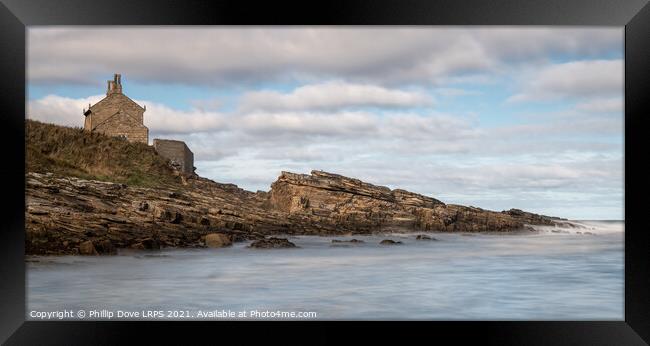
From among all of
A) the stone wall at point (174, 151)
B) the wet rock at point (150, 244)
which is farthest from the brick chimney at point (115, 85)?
the wet rock at point (150, 244)

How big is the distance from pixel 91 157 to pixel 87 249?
49.4 ft

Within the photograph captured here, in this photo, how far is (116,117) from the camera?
3803cm

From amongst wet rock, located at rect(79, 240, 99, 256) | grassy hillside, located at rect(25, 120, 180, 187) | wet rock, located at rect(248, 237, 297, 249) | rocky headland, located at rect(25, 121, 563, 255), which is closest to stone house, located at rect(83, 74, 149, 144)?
grassy hillside, located at rect(25, 120, 180, 187)

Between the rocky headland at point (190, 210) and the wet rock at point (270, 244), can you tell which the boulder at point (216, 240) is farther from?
the wet rock at point (270, 244)

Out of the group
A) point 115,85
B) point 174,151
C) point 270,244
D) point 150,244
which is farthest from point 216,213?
point 115,85

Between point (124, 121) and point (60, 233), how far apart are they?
19.1 m

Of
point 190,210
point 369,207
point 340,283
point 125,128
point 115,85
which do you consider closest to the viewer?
point 340,283

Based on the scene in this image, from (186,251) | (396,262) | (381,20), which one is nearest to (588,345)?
(381,20)

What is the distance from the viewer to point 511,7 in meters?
7.64

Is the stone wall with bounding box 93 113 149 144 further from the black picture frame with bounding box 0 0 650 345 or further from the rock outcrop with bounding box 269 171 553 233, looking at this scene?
the black picture frame with bounding box 0 0 650 345

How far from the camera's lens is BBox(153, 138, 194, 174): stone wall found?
3534 centimetres

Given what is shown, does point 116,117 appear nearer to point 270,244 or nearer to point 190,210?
point 190,210

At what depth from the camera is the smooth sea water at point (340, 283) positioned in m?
11.8

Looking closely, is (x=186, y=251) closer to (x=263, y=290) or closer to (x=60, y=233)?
(x=60, y=233)
